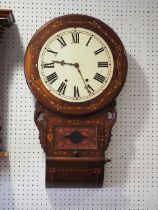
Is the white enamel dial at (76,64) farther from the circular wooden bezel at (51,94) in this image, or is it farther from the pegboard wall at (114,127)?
the pegboard wall at (114,127)

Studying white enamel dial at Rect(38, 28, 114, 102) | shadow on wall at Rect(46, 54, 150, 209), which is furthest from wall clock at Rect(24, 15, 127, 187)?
shadow on wall at Rect(46, 54, 150, 209)

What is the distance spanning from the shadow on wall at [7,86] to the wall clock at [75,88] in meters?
0.14

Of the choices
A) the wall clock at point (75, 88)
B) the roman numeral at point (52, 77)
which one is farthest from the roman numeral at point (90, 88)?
the roman numeral at point (52, 77)

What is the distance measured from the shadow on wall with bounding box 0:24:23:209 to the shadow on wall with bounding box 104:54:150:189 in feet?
1.37

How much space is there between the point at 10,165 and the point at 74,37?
0.59 meters

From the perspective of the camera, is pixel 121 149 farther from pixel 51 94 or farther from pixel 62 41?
pixel 62 41

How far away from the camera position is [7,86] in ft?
4.85

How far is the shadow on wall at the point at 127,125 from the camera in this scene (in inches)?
59.2

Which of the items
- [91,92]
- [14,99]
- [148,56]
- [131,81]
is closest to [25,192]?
[14,99]

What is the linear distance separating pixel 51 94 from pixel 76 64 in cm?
15

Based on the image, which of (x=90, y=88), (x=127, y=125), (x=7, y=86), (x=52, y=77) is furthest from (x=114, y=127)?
(x=7, y=86)

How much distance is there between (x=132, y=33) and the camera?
1521mm

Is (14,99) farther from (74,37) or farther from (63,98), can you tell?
(74,37)

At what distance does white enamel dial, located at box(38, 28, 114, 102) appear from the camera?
1.37 meters
